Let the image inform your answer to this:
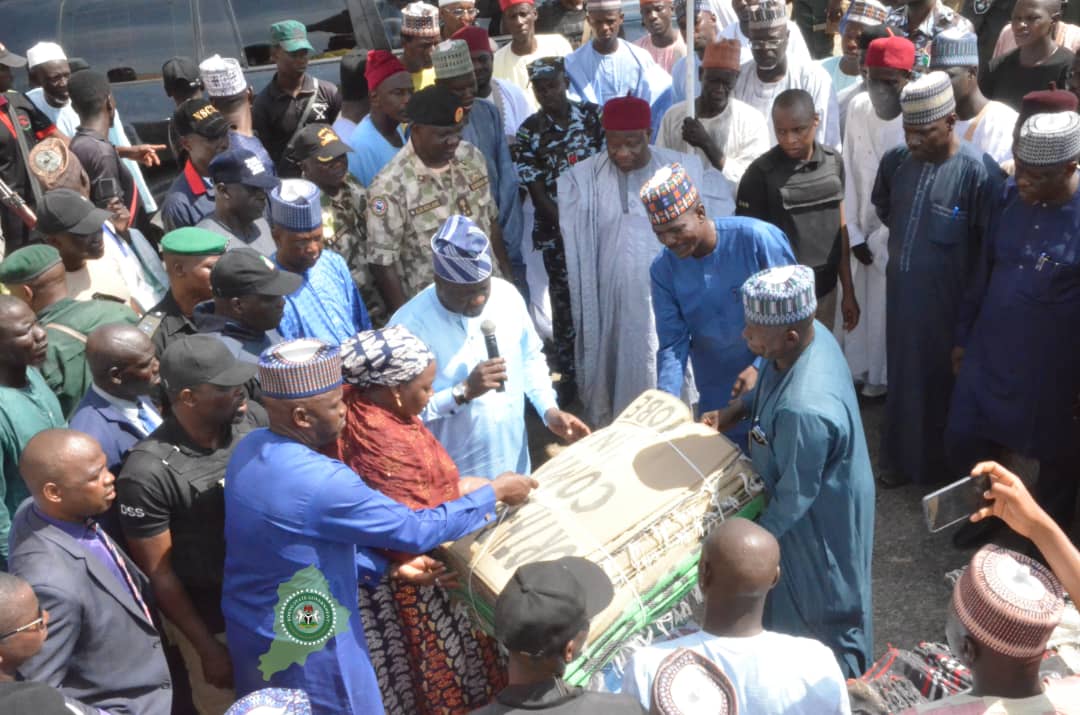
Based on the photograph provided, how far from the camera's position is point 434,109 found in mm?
5438

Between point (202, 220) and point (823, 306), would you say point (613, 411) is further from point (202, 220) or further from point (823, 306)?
point (202, 220)

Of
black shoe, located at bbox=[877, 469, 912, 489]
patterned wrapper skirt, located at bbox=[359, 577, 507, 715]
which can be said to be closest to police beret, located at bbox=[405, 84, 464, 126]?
patterned wrapper skirt, located at bbox=[359, 577, 507, 715]

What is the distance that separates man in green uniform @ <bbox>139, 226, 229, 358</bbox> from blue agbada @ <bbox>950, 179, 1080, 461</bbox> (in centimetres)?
357

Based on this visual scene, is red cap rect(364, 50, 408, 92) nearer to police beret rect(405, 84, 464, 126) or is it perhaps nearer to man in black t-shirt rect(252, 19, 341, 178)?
man in black t-shirt rect(252, 19, 341, 178)

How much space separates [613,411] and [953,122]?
2.48 metres

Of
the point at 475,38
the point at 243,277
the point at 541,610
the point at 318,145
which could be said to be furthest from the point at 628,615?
the point at 475,38

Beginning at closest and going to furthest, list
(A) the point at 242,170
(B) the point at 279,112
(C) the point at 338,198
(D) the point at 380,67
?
(A) the point at 242,170 < (C) the point at 338,198 < (D) the point at 380,67 < (B) the point at 279,112

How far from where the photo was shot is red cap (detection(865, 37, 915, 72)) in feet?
20.0

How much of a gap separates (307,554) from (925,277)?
354cm

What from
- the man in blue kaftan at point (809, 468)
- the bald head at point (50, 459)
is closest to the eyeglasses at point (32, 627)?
the bald head at point (50, 459)

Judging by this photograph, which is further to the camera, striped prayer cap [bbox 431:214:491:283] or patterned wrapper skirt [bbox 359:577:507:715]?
striped prayer cap [bbox 431:214:491:283]

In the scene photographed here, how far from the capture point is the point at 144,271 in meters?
5.84

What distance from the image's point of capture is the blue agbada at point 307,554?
3219 mm

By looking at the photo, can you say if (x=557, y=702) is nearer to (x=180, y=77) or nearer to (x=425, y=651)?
(x=425, y=651)
